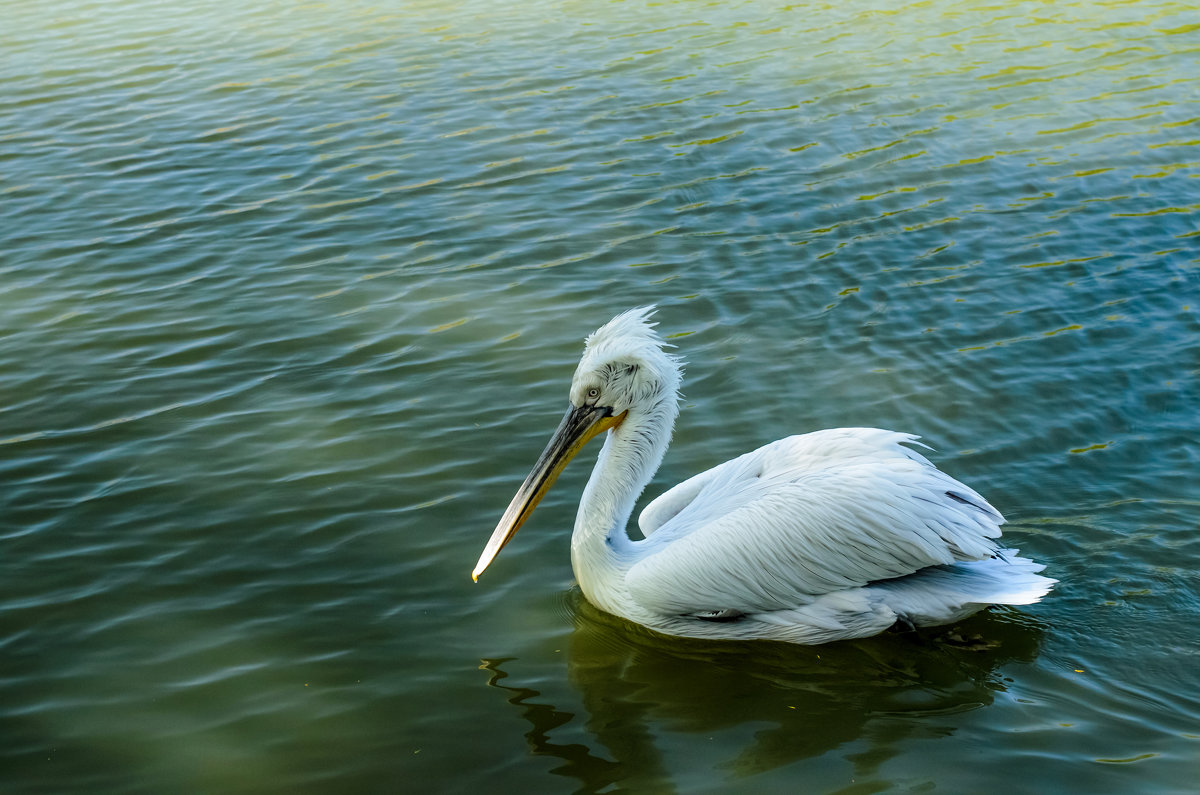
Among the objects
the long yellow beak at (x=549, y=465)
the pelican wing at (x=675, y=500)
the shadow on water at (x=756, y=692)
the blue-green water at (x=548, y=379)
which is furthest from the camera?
the pelican wing at (x=675, y=500)

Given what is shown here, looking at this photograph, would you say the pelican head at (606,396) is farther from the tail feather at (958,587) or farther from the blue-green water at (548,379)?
the tail feather at (958,587)

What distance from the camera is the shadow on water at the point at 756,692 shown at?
3398mm

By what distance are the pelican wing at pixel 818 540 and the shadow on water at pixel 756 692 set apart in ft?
0.65

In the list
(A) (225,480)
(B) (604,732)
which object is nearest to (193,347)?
(A) (225,480)

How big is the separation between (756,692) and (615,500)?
0.81 m

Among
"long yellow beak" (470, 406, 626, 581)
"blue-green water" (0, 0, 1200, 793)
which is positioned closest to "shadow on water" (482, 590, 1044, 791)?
"blue-green water" (0, 0, 1200, 793)

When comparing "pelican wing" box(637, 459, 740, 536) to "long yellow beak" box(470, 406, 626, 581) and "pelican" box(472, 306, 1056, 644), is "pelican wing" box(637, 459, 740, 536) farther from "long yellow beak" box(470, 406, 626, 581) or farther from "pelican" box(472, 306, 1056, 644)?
"long yellow beak" box(470, 406, 626, 581)

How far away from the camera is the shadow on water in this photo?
3.40 m

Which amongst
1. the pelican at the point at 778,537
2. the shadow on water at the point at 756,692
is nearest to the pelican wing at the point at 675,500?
the pelican at the point at 778,537

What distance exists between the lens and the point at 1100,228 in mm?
6820

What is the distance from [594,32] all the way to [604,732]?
9009mm

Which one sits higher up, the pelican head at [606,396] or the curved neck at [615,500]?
the pelican head at [606,396]

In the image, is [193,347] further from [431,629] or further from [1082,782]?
[1082,782]

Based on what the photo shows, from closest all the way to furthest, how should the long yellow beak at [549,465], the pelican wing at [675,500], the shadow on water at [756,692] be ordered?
the shadow on water at [756,692] < the long yellow beak at [549,465] < the pelican wing at [675,500]
